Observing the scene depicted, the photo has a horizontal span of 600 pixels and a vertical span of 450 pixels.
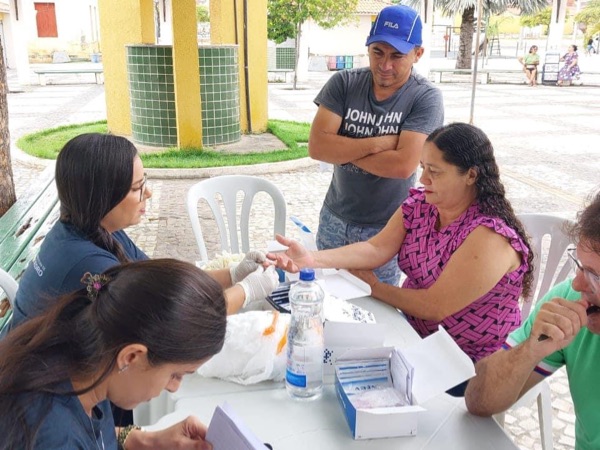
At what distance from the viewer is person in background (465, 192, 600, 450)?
4.88ft

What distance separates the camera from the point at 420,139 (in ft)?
8.82

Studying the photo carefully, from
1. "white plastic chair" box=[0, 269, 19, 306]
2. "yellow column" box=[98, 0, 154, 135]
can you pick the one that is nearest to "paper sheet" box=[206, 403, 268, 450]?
"white plastic chair" box=[0, 269, 19, 306]

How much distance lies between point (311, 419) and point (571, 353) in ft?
2.50

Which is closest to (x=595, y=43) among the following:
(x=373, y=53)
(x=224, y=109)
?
(x=224, y=109)

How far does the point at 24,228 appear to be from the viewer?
10.1 ft

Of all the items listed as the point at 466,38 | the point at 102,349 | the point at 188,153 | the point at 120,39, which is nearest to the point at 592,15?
the point at 466,38

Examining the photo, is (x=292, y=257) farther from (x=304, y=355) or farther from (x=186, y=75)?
(x=186, y=75)

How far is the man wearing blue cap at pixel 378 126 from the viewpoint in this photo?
266cm

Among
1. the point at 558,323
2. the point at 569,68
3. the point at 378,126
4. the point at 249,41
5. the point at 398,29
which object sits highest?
the point at 249,41

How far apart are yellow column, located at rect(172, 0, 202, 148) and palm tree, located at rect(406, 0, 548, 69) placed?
53.7ft

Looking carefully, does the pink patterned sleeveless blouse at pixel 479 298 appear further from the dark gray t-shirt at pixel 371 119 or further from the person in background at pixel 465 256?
the dark gray t-shirt at pixel 371 119

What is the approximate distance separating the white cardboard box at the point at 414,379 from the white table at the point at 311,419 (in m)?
0.03

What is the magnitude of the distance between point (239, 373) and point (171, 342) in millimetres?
528

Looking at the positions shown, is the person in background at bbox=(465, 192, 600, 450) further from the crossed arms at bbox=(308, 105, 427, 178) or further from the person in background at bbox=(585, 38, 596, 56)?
the person in background at bbox=(585, 38, 596, 56)
